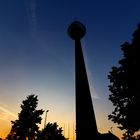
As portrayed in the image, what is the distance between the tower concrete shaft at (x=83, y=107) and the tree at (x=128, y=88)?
8738 mm

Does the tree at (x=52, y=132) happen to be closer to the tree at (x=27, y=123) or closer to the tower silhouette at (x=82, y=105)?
the tree at (x=27, y=123)

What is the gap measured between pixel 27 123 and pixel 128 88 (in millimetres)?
25498

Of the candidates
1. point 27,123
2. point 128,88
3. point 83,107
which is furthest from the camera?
point 27,123

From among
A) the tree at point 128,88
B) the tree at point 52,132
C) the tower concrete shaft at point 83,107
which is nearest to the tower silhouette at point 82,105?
the tower concrete shaft at point 83,107

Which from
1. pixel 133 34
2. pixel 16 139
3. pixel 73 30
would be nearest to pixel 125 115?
pixel 133 34

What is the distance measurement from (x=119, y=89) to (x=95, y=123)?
10.6 m

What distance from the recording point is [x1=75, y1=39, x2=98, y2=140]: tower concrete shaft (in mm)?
28359

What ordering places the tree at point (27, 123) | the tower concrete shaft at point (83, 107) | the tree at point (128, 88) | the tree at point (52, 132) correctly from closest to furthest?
the tree at point (128, 88)
the tower concrete shaft at point (83, 107)
the tree at point (27, 123)
the tree at point (52, 132)

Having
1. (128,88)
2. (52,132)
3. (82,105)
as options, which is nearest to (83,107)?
(82,105)

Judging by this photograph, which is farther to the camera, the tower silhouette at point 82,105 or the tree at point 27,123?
the tree at point 27,123

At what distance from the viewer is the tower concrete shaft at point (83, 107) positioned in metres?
28.4

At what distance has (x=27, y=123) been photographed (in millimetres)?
40375

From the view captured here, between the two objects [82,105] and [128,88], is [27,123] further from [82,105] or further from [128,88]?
[128,88]

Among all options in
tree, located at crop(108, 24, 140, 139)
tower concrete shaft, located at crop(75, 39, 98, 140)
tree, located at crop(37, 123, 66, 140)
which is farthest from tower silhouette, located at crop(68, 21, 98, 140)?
tree, located at crop(37, 123, 66, 140)
